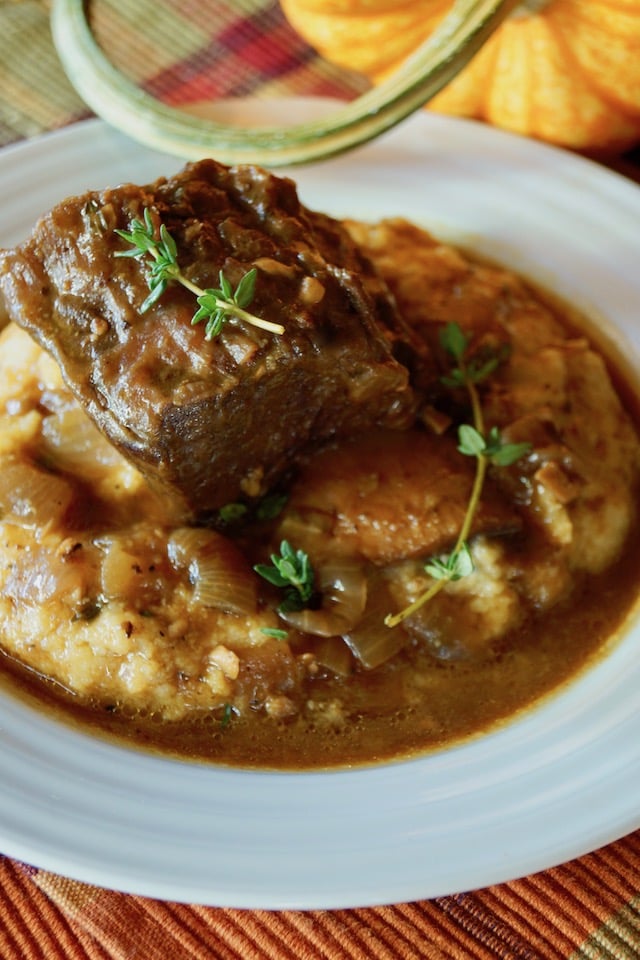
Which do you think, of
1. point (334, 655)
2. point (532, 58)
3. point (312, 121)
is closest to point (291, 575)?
point (334, 655)

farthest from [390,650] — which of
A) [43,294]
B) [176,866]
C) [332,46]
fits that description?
[332,46]

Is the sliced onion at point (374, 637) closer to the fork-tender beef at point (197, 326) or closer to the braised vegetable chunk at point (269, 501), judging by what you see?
the braised vegetable chunk at point (269, 501)

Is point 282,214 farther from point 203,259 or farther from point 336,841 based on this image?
point 336,841

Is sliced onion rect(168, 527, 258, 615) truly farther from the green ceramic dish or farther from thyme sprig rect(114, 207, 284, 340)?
the green ceramic dish

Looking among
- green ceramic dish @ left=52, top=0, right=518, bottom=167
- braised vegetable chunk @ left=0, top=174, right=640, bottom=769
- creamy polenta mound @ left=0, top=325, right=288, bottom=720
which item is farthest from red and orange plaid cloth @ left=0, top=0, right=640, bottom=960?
green ceramic dish @ left=52, top=0, right=518, bottom=167

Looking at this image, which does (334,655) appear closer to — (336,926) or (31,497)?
(336,926)

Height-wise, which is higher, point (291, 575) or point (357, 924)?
point (291, 575)

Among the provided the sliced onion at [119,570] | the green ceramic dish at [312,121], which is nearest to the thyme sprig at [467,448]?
the sliced onion at [119,570]
